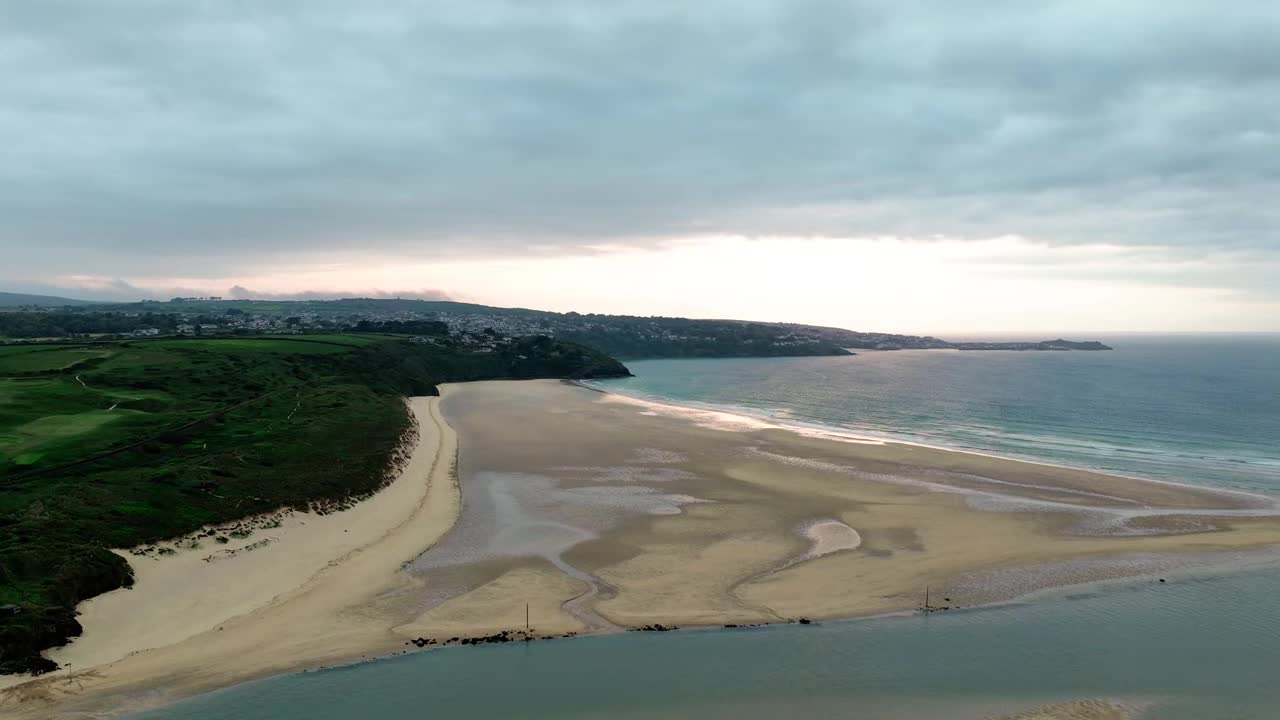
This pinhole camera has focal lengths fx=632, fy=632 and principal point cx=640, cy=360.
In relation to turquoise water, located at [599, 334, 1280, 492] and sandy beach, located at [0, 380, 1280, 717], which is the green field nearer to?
sandy beach, located at [0, 380, 1280, 717]

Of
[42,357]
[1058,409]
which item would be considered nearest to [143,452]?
[42,357]

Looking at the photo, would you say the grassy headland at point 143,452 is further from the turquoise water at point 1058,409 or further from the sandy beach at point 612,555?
the turquoise water at point 1058,409

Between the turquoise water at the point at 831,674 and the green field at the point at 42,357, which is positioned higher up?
the green field at the point at 42,357

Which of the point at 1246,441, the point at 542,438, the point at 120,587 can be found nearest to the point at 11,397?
the point at 120,587

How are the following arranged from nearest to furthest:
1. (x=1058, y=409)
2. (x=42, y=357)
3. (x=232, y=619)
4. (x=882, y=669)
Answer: (x=882, y=669), (x=232, y=619), (x=42, y=357), (x=1058, y=409)

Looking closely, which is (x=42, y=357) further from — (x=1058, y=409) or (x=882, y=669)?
(x=1058, y=409)

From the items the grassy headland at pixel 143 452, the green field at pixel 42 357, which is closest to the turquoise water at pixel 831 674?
the grassy headland at pixel 143 452

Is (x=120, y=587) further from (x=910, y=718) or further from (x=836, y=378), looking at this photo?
(x=836, y=378)
